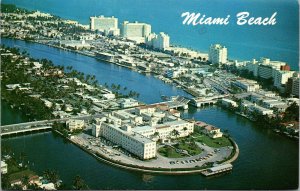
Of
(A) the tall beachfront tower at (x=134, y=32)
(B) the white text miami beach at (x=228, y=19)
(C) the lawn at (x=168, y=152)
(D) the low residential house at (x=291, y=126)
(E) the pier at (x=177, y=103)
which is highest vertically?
(B) the white text miami beach at (x=228, y=19)

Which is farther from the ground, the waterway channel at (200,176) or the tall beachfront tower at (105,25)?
the tall beachfront tower at (105,25)

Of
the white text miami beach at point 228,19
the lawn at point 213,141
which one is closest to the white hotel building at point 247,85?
the lawn at point 213,141

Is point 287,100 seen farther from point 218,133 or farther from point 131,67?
point 131,67

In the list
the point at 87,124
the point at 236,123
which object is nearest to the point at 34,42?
the point at 87,124

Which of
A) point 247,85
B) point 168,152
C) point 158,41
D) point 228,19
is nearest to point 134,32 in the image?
point 158,41

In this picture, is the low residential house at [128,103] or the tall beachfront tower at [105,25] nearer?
the low residential house at [128,103]

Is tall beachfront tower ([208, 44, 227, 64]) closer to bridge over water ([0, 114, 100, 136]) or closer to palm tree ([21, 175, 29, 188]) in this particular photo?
bridge over water ([0, 114, 100, 136])

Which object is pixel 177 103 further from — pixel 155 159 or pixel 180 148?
pixel 155 159

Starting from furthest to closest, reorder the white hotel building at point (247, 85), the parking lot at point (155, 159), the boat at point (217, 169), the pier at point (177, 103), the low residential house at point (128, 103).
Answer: the white hotel building at point (247, 85)
the pier at point (177, 103)
the low residential house at point (128, 103)
the parking lot at point (155, 159)
the boat at point (217, 169)

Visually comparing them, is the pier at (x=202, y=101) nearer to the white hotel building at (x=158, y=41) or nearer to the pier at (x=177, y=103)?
the pier at (x=177, y=103)
